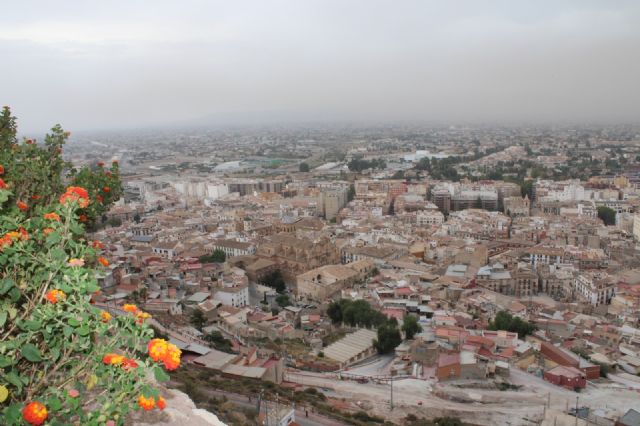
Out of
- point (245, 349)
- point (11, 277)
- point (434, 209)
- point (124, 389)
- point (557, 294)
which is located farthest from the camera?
point (434, 209)

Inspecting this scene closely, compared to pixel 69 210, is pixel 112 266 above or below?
below

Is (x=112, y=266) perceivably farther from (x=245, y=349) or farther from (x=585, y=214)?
(x=585, y=214)

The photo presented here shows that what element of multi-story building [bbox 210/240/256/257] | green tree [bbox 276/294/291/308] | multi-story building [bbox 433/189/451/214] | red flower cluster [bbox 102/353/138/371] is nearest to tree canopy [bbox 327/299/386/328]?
green tree [bbox 276/294/291/308]

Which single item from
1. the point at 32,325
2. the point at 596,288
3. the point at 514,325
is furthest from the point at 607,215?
the point at 32,325

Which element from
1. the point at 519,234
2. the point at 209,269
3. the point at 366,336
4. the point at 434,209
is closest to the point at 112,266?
the point at 209,269

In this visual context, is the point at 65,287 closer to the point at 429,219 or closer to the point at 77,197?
the point at 77,197

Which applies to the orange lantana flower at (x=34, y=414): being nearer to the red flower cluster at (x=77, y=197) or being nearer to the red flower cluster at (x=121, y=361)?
the red flower cluster at (x=121, y=361)
